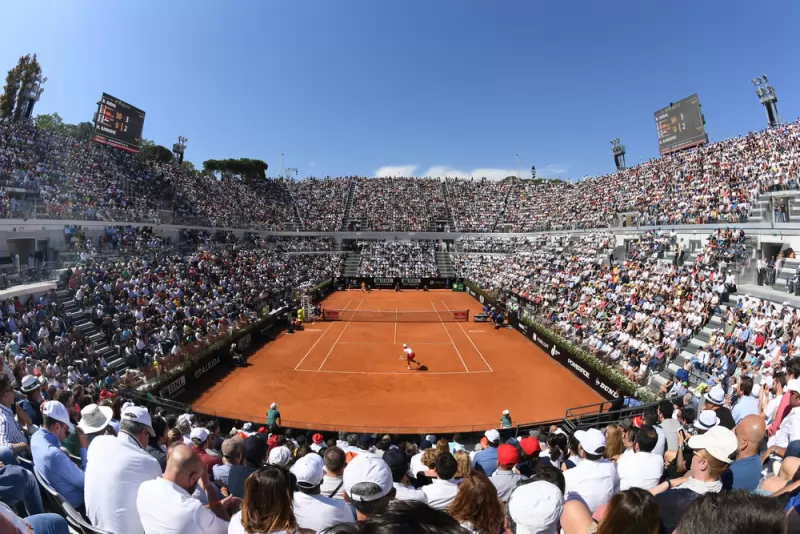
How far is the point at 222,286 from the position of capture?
32.9 meters

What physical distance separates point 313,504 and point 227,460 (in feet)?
11.4

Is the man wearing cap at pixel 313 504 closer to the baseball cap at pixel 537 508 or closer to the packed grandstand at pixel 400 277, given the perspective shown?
the packed grandstand at pixel 400 277

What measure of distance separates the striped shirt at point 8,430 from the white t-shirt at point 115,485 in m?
2.31

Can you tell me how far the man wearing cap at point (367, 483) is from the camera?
10.9 ft

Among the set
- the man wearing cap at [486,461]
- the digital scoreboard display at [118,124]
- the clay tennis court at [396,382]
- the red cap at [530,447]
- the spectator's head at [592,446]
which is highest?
the digital scoreboard display at [118,124]

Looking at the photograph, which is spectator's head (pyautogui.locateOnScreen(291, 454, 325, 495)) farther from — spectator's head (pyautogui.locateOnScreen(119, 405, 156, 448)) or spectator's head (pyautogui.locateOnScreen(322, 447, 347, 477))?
spectator's head (pyautogui.locateOnScreen(119, 405, 156, 448))

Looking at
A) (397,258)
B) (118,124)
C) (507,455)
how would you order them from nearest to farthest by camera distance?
(507,455), (118,124), (397,258)

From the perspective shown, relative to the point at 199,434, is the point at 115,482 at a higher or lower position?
higher

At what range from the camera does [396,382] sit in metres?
22.7

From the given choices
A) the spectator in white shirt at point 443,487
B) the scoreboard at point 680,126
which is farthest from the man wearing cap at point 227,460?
the scoreboard at point 680,126

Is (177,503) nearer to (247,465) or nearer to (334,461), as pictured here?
(334,461)

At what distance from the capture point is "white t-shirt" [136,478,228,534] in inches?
129

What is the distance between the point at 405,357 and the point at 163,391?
1355 centimetres

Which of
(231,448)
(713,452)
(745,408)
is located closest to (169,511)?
(231,448)
